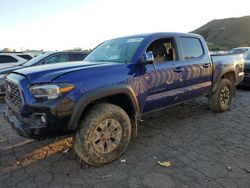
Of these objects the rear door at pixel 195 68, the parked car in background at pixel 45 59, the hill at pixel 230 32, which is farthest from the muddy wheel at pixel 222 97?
the hill at pixel 230 32

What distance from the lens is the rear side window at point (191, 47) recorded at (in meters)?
5.42

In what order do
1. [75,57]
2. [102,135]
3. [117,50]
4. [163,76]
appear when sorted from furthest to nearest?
[75,57] < [117,50] < [163,76] < [102,135]

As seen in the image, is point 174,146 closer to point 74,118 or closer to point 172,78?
point 172,78

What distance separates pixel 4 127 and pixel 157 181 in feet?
12.4

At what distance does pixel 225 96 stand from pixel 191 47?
180 centimetres

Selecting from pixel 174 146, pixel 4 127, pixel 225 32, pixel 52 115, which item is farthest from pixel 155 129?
pixel 225 32

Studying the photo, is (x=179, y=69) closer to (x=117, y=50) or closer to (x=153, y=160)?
(x=117, y=50)

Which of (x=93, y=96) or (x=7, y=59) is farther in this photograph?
(x=7, y=59)

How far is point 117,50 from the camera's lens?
4969mm

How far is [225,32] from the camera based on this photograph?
9219 centimetres

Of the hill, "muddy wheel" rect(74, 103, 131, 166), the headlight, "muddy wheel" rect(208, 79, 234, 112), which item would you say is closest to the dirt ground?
"muddy wheel" rect(74, 103, 131, 166)

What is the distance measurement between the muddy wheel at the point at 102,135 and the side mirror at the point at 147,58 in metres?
0.88

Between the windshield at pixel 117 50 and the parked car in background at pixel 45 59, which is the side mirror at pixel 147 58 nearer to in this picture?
the windshield at pixel 117 50

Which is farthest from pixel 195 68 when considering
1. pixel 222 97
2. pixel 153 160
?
pixel 153 160
